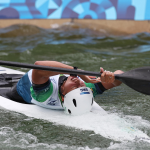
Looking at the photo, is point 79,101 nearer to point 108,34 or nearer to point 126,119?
point 126,119

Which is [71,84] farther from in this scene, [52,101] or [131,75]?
[131,75]

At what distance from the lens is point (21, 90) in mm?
2709

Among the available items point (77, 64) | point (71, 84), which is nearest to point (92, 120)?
point (71, 84)

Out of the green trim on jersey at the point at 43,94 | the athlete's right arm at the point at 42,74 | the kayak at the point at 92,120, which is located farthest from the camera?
the green trim on jersey at the point at 43,94

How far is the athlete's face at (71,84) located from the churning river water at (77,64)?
0.34 metres

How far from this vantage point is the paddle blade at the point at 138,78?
238 centimetres

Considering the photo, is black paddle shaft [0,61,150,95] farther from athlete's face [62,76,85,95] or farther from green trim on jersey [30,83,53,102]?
green trim on jersey [30,83,53,102]

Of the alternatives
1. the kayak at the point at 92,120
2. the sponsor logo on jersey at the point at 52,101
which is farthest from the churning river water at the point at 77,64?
the sponsor logo on jersey at the point at 52,101

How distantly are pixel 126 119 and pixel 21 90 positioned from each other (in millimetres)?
1068

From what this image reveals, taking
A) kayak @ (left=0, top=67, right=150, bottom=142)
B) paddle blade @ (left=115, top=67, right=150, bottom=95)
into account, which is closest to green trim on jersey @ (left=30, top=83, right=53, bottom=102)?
kayak @ (left=0, top=67, right=150, bottom=142)

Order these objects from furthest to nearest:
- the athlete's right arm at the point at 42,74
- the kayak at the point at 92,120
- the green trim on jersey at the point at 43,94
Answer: the green trim on jersey at the point at 43,94
the athlete's right arm at the point at 42,74
the kayak at the point at 92,120

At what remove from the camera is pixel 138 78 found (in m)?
2.39

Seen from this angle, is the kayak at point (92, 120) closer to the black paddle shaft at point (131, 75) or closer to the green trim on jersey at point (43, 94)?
the green trim on jersey at point (43, 94)

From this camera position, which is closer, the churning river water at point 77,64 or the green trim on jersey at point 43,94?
the churning river water at point 77,64
